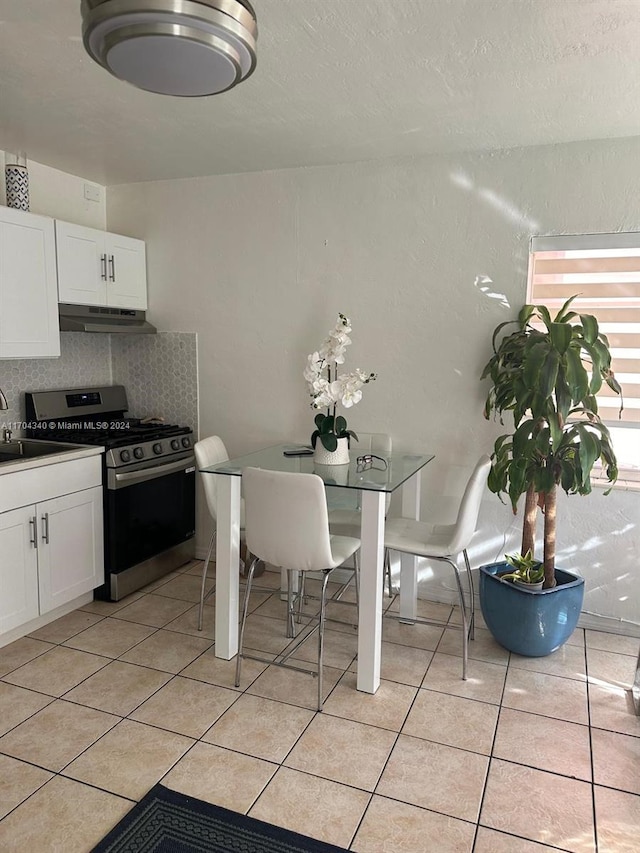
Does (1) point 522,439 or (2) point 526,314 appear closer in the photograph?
(1) point 522,439

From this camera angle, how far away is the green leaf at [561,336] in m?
2.73

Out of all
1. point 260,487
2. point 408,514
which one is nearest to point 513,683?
point 408,514

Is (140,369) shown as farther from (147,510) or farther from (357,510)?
(357,510)

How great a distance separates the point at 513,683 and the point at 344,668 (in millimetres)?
741

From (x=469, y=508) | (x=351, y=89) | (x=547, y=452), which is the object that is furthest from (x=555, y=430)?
(x=351, y=89)

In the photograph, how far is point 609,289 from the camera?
311 cm

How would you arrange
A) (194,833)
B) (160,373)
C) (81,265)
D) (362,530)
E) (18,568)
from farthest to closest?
(160,373)
(81,265)
(18,568)
(362,530)
(194,833)

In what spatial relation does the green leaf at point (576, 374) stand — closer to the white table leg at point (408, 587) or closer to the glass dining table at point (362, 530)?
the glass dining table at point (362, 530)

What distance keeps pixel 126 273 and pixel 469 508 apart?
2.59 metres

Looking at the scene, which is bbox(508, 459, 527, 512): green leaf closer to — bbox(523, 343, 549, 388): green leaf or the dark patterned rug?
bbox(523, 343, 549, 388): green leaf

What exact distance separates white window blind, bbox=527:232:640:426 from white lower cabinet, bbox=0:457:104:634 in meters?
Answer: 2.62

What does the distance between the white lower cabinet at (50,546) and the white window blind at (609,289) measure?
2.62 m

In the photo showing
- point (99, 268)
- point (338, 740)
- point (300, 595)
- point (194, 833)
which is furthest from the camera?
point (99, 268)

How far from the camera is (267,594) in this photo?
3695 mm
